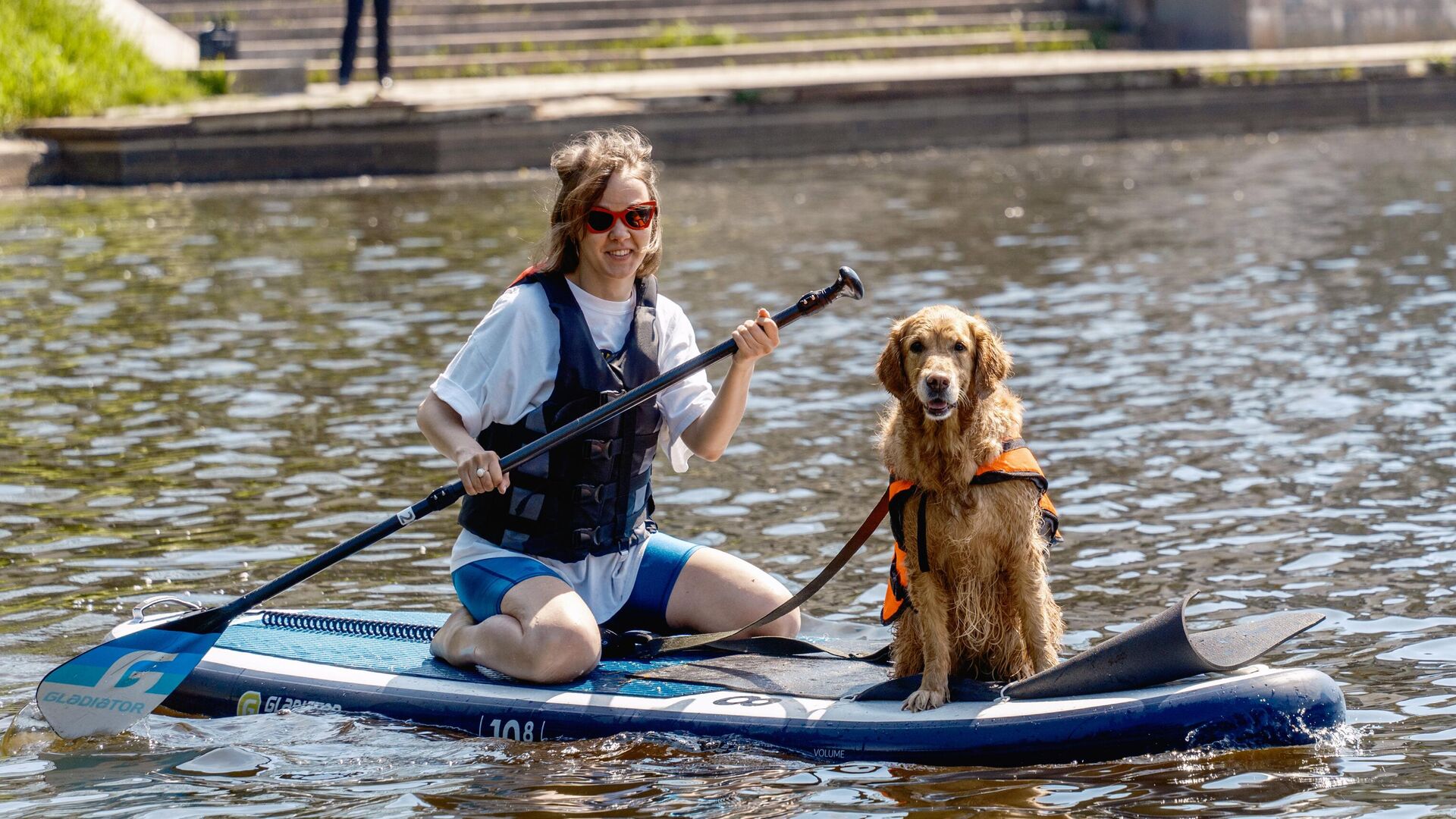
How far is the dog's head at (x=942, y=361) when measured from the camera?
407cm

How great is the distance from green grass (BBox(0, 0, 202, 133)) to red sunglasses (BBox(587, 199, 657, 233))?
13.2m

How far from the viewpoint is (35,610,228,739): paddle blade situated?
487 centimetres

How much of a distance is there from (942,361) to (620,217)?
1084mm

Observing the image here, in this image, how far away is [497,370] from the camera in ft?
15.5

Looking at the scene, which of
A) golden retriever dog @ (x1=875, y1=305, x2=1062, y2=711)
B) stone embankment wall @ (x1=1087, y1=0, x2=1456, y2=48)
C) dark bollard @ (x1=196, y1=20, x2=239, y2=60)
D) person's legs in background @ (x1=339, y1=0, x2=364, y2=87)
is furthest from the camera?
stone embankment wall @ (x1=1087, y1=0, x2=1456, y2=48)

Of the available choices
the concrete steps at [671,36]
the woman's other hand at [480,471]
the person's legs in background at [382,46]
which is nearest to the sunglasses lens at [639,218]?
the woman's other hand at [480,471]

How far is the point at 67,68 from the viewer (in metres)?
17.0

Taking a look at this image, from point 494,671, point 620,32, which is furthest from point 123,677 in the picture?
point 620,32

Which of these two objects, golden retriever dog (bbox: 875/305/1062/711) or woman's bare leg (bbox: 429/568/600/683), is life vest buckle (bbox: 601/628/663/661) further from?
golden retriever dog (bbox: 875/305/1062/711)

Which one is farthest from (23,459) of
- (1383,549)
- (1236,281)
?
(1236,281)

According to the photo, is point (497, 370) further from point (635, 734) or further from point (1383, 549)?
point (1383, 549)

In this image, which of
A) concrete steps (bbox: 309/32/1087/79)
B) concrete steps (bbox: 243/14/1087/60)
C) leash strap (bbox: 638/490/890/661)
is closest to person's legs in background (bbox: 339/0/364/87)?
concrete steps (bbox: 243/14/1087/60)

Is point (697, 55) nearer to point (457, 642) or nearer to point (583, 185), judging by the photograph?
point (583, 185)

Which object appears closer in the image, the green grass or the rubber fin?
the rubber fin
